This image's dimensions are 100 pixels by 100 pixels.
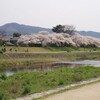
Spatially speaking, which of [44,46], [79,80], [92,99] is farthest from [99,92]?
[44,46]

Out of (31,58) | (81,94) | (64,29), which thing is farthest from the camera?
(64,29)

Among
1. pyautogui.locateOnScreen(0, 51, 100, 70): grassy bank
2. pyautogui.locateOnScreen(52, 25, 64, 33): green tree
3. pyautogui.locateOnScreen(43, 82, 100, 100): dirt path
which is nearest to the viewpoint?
pyautogui.locateOnScreen(43, 82, 100, 100): dirt path

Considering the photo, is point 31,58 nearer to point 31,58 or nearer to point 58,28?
point 31,58

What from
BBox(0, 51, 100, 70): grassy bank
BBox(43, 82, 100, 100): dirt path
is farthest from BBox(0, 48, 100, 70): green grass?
BBox(43, 82, 100, 100): dirt path

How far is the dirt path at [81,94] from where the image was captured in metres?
11.7

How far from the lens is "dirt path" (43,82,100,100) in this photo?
38.4 feet

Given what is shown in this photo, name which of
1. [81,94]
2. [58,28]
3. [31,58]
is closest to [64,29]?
[58,28]

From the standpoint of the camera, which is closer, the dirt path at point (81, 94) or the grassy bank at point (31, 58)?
the dirt path at point (81, 94)

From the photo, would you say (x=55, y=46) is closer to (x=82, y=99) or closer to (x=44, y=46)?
(x=44, y=46)

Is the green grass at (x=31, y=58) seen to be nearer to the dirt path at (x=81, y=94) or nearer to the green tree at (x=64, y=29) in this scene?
the dirt path at (x=81, y=94)

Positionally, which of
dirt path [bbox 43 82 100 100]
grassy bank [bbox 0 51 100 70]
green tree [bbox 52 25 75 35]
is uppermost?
green tree [bbox 52 25 75 35]

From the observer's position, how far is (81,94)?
1259 cm

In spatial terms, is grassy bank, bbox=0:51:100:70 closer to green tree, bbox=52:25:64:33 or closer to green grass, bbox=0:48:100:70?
green grass, bbox=0:48:100:70

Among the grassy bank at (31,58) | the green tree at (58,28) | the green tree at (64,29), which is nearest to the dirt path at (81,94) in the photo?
the grassy bank at (31,58)
